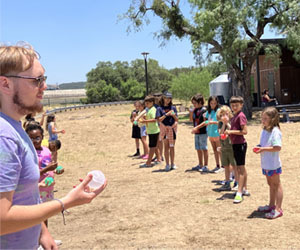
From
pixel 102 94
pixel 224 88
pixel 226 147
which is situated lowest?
pixel 226 147

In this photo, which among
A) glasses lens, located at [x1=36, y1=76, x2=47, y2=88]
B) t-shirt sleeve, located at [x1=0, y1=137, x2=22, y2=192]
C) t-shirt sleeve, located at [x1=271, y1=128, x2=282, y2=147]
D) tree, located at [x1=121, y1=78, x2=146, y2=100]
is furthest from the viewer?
tree, located at [x1=121, y1=78, x2=146, y2=100]

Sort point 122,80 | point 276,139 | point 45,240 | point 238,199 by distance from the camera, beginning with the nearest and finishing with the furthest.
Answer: point 45,240 → point 276,139 → point 238,199 → point 122,80

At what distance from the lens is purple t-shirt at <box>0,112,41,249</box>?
136 centimetres

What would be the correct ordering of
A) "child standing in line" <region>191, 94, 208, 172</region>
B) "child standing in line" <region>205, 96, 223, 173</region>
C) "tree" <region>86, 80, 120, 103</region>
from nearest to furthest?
"child standing in line" <region>205, 96, 223, 173</region> < "child standing in line" <region>191, 94, 208, 172</region> < "tree" <region>86, 80, 120, 103</region>

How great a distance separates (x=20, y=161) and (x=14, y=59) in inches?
17.9

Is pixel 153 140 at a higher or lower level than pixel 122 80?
lower

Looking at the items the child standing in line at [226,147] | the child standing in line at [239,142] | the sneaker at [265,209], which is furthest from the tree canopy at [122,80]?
the sneaker at [265,209]

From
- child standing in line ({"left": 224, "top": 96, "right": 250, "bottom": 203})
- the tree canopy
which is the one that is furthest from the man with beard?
the tree canopy

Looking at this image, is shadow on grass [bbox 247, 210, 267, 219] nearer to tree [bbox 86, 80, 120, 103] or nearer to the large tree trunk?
the large tree trunk

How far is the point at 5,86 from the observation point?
1.48 metres

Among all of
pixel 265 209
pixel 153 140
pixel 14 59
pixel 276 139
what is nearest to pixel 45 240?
pixel 14 59

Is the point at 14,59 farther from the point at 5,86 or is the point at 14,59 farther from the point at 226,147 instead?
the point at 226,147

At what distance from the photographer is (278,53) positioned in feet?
60.7

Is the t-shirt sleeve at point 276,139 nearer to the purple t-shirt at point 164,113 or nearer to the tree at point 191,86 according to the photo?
the purple t-shirt at point 164,113
